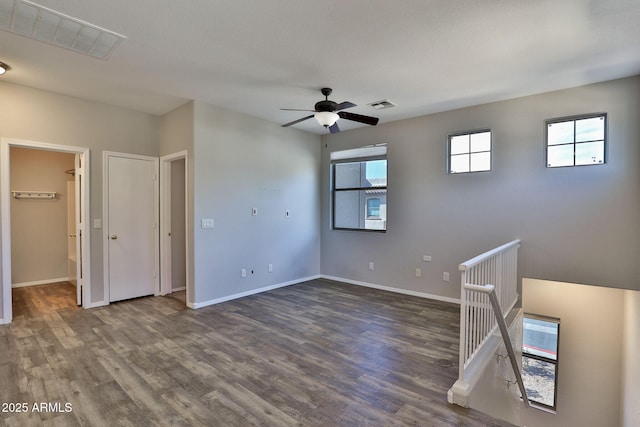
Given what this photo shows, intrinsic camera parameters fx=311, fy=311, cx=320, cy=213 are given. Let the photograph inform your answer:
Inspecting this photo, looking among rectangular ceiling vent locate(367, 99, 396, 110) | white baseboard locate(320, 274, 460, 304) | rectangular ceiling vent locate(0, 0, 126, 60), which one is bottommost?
white baseboard locate(320, 274, 460, 304)

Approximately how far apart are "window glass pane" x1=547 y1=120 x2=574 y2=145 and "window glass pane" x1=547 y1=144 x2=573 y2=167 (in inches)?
2.4

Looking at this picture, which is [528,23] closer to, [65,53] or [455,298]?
[455,298]

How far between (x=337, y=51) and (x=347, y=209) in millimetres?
3403

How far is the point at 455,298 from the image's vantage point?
453 centimetres

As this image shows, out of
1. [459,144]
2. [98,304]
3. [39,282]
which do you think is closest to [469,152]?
[459,144]

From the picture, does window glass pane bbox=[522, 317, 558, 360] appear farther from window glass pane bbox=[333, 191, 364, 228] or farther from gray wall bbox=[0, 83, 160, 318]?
gray wall bbox=[0, 83, 160, 318]

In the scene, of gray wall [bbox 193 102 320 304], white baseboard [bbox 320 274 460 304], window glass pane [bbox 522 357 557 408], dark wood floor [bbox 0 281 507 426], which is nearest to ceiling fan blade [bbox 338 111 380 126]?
gray wall [bbox 193 102 320 304]

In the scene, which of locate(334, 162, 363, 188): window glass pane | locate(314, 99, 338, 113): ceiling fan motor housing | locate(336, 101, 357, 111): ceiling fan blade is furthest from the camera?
locate(334, 162, 363, 188): window glass pane

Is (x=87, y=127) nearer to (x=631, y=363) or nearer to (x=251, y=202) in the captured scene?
(x=251, y=202)

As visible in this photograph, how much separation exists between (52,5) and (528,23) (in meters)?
3.48

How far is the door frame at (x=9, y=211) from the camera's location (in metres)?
3.58

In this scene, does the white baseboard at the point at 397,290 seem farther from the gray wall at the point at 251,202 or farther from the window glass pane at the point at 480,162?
the window glass pane at the point at 480,162

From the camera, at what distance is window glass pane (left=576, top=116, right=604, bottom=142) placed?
355 cm

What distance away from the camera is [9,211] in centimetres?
361
